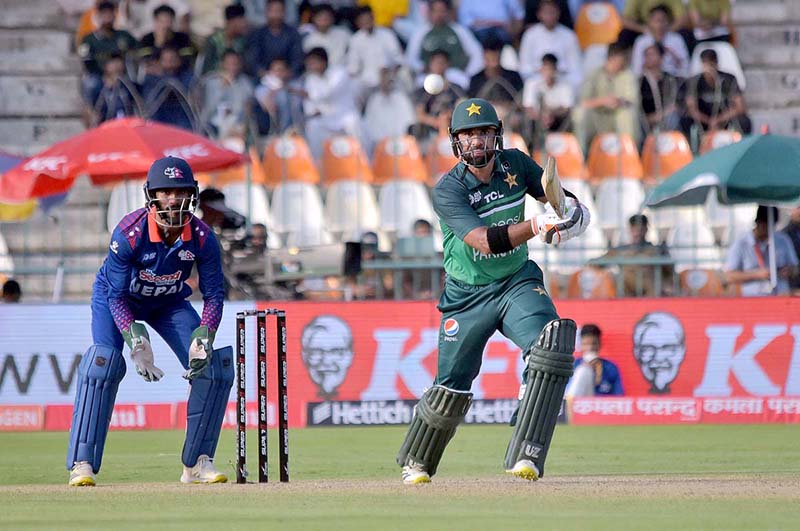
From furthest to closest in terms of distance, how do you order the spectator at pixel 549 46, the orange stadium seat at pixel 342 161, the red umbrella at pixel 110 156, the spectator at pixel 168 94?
the spectator at pixel 549 46 → the orange stadium seat at pixel 342 161 → the spectator at pixel 168 94 → the red umbrella at pixel 110 156

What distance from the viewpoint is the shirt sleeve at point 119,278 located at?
27.8ft

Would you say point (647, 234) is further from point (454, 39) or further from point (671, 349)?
point (454, 39)

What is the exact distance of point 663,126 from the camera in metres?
18.1

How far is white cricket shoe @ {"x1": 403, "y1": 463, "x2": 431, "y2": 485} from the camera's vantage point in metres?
8.23

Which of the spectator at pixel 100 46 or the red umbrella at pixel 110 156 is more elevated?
the spectator at pixel 100 46

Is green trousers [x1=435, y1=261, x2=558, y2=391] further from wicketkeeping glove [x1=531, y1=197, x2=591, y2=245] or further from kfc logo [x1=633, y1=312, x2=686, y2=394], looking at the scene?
kfc logo [x1=633, y1=312, x2=686, y2=394]

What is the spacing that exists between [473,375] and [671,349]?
20.7 ft

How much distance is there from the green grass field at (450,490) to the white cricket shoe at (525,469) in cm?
7

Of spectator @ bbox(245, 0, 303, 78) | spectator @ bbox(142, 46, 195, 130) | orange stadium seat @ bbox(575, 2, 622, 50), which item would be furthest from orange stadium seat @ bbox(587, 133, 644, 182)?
spectator @ bbox(142, 46, 195, 130)

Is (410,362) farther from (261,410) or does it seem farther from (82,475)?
(82,475)

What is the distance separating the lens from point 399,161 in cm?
1758

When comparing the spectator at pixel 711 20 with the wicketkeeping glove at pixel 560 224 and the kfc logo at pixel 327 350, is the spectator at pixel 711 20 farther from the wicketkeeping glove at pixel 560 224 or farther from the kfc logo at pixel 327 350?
the wicketkeeping glove at pixel 560 224

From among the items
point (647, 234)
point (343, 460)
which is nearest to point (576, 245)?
point (647, 234)

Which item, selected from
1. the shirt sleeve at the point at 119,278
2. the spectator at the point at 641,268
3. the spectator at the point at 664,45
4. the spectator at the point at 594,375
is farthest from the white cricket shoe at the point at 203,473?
the spectator at the point at 664,45
